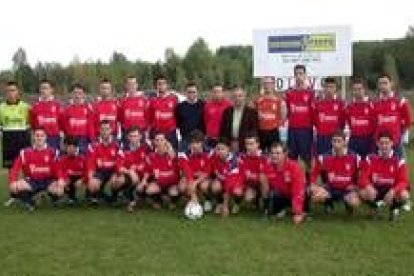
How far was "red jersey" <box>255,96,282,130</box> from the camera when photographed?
10523 millimetres

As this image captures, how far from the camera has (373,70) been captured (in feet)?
210

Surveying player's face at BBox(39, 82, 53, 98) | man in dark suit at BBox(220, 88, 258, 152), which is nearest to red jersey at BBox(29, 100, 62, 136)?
player's face at BBox(39, 82, 53, 98)

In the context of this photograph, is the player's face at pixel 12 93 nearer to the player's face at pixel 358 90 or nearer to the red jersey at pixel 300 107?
the red jersey at pixel 300 107

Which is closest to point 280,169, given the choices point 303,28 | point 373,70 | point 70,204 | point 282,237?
point 282,237

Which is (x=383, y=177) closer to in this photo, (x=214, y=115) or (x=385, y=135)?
(x=385, y=135)

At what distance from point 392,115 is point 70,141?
14.3ft

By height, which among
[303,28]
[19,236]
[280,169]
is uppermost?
[303,28]

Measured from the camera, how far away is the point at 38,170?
10117mm

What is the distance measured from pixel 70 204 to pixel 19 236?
2.22 meters

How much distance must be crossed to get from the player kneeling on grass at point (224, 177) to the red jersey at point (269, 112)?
775 mm

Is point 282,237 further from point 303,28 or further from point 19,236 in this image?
point 303,28

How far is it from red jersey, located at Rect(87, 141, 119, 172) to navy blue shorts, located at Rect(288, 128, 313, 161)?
247 cm

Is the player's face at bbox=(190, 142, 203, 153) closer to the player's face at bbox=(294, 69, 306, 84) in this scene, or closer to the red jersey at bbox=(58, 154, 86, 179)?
the red jersey at bbox=(58, 154, 86, 179)

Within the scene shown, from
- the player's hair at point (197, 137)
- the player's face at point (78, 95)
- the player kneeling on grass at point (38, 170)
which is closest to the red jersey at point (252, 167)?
the player's hair at point (197, 137)
